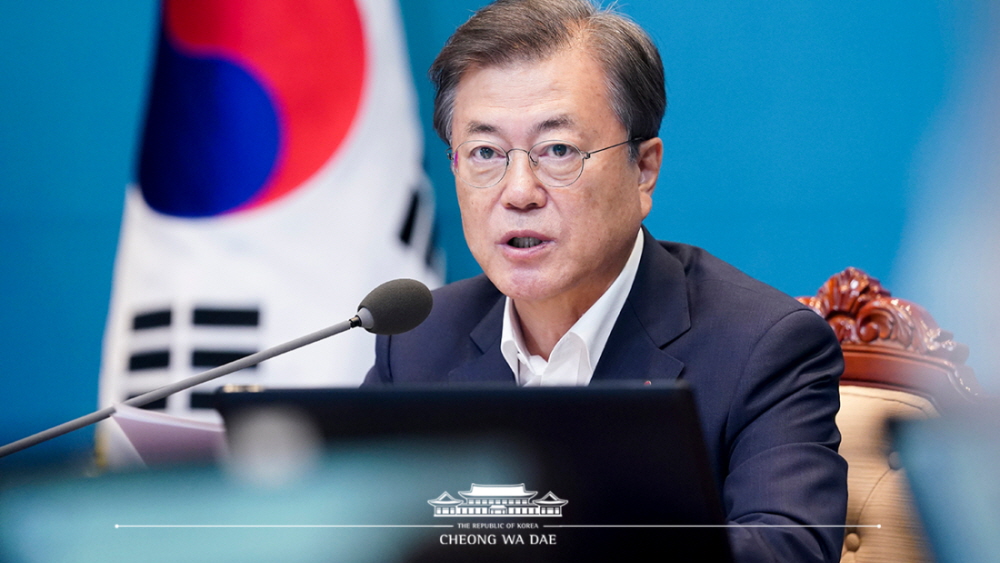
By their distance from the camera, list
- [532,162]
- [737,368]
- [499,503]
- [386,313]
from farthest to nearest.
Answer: [532,162] → [737,368] → [386,313] → [499,503]

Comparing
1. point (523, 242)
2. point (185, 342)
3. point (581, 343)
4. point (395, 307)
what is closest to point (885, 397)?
point (581, 343)

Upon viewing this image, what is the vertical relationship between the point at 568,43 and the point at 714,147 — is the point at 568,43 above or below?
below

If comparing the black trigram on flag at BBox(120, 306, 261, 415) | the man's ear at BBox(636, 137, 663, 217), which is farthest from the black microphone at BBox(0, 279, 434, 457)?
the black trigram on flag at BBox(120, 306, 261, 415)

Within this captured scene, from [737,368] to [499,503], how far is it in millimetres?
705

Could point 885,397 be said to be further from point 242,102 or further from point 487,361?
point 242,102

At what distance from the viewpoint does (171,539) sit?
87 centimetres

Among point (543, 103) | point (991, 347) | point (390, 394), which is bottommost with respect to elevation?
point (390, 394)

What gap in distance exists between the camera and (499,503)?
816mm

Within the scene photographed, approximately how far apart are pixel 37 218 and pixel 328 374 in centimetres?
105

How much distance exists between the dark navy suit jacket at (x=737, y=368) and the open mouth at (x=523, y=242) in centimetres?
20

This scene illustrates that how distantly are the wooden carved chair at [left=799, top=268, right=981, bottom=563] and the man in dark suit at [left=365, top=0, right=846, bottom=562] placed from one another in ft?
0.88

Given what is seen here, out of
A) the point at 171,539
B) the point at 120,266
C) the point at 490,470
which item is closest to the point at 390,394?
the point at 490,470

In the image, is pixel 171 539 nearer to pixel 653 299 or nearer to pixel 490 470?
pixel 490 470

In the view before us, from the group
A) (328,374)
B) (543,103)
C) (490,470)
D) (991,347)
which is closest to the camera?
→ (490,470)
